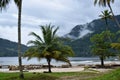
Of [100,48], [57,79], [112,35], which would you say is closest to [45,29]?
[57,79]

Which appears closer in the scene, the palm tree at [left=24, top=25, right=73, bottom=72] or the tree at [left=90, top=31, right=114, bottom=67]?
the palm tree at [left=24, top=25, right=73, bottom=72]

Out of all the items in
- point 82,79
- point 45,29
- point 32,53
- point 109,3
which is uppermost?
point 109,3

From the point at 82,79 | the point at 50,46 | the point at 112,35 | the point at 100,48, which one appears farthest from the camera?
the point at 112,35

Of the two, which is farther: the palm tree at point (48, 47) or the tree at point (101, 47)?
the tree at point (101, 47)

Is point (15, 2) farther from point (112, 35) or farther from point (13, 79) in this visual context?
point (112, 35)

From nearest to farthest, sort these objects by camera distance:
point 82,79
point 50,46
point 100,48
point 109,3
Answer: point 82,79 < point 50,46 < point 109,3 < point 100,48

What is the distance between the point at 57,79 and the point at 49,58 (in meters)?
12.1

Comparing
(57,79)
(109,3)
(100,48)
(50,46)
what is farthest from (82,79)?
(100,48)

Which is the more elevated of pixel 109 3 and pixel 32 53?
pixel 109 3

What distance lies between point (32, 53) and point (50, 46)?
240cm

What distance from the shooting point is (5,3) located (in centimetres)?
2811

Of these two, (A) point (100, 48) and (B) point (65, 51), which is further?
(A) point (100, 48)

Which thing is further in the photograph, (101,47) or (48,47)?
(101,47)

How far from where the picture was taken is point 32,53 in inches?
1604
